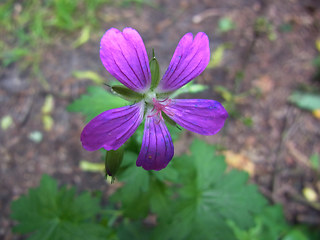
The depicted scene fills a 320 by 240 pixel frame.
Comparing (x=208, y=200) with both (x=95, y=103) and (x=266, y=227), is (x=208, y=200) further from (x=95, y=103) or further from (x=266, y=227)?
(x=95, y=103)

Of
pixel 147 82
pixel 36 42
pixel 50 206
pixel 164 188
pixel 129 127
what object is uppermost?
pixel 36 42

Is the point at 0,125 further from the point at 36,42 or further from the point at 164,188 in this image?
the point at 164,188

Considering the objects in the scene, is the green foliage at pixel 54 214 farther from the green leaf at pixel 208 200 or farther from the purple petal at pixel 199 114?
the purple petal at pixel 199 114

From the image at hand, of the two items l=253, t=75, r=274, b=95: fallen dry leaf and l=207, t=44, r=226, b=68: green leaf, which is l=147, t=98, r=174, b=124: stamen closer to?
l=207, t=44, r=226, b=68: green leaf

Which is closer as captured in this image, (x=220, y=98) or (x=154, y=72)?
(x=154, y=72)

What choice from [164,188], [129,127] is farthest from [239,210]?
[129,127]

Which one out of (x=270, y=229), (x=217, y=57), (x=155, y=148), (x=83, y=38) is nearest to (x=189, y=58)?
(x=155, y=148)
